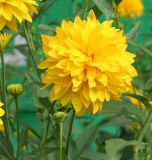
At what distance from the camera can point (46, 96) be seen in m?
1.22

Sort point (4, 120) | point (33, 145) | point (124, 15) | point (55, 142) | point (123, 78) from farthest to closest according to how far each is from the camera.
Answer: point (124, 15) → point (33, 145) → point (55, 142) → point (4, 120) → point (123, 78)

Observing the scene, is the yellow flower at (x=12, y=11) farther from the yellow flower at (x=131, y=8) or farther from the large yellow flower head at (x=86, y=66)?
the yellow flower at (x=131, y=8)

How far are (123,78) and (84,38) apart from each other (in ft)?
0.35

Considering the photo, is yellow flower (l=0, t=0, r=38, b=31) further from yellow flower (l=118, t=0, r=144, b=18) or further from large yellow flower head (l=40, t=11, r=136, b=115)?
yellow flower (l=118, t=0, r=144, b=18)

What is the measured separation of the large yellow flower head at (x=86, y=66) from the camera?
1.05 m

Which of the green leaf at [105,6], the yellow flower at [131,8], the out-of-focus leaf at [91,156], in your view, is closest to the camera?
the green leaf at [105,6]

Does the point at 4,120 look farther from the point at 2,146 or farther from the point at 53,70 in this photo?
the point at 53,70

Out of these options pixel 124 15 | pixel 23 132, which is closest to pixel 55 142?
pixel 23 132

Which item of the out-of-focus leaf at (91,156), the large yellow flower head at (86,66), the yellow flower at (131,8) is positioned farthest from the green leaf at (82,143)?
the yellow flower at (131,8)

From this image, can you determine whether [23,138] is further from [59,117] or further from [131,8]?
[131,8]

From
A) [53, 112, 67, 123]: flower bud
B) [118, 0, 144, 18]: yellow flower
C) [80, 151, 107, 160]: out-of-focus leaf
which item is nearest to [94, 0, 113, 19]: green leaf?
[53, 112, 67, 123]: flower bud

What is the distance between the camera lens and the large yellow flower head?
1055 millimetres

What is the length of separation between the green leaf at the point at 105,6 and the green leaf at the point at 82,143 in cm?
34

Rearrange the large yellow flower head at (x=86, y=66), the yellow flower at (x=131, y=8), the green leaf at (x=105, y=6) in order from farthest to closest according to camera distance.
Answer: the yellow flower at (x=131, y=8), the green leaf at (x=105, y=6), the large yellow flower head at (x=86, y=66)
